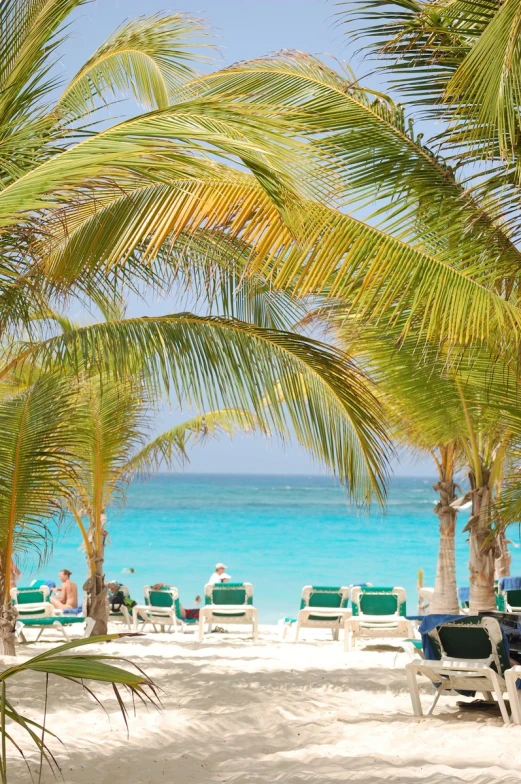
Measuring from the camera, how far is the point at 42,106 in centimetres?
423

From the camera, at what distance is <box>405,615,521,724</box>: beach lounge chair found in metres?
6.34

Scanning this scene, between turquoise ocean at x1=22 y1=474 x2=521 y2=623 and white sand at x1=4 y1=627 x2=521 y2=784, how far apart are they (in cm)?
1575

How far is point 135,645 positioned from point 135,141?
7871 millimetres

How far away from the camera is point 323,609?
11.7 m

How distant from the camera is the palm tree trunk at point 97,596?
10.8 meters

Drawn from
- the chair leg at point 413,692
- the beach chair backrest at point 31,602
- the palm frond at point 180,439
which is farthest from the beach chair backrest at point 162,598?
the chair leg at point 413,692

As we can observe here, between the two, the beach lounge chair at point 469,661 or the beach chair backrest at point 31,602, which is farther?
the beach chair backrest at point 31,602

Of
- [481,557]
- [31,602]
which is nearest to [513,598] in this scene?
[481,557]

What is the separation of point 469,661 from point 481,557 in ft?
9.34

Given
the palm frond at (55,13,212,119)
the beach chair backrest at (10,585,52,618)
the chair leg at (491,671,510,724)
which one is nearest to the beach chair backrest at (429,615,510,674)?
the chair leg at (491,671,510,724)

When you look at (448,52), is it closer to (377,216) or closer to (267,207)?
(377,216)

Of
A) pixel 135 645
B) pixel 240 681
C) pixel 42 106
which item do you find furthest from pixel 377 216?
pixel 135 645

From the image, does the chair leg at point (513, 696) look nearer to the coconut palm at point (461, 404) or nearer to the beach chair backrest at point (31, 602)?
the coconut palm at point (461, 404)

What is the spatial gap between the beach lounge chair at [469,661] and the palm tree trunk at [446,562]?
4.39 meters
